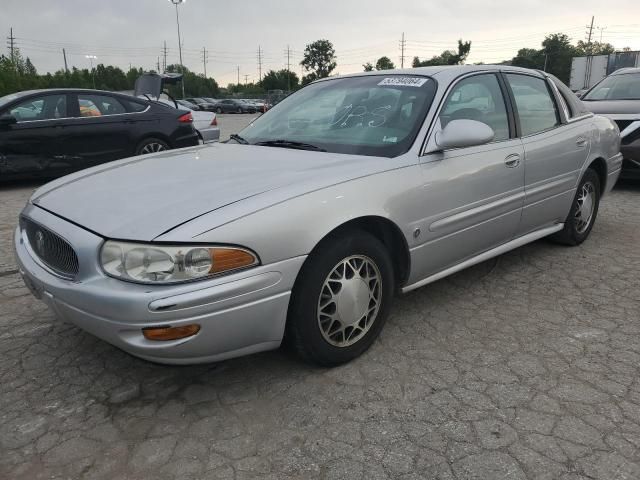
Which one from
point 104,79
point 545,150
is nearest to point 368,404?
point 545,150

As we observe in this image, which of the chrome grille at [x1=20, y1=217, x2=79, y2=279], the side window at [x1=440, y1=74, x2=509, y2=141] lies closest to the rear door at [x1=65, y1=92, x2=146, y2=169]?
the chrome grille at [x1=20, y1=217, x2=79, y2=279]

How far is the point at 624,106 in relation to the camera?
7.18m

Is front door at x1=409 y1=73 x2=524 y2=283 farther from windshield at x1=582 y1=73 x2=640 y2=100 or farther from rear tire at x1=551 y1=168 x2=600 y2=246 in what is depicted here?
windshield at x1=582 y1=73 x2=640 y2=100

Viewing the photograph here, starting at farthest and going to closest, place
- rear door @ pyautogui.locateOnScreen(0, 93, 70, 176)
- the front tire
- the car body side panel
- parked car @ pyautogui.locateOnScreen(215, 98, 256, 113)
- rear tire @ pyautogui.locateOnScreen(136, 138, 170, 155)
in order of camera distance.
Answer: parked car @ pyautogui.locateOnScreen(215, 98, 256, 113) < rear tire @ pyautogui.locateOnScreen(136, 138, 170, 155) < rear door @ pyautogui.locateOnScreen(0, 93, 70, 176) < the car body side panel < the front tire

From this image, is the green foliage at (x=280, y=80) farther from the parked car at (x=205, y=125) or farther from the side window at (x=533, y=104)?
the side window at (x=533, y=104)

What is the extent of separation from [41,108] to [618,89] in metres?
8.16

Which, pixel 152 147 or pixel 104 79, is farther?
pixel 104 79

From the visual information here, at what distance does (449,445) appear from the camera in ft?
6.99

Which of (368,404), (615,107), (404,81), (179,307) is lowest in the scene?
(368,404)

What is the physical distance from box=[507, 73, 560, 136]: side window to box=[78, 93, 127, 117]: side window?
5.87 metres

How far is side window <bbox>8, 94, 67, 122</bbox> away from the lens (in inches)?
279

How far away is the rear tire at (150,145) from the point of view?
310 inches

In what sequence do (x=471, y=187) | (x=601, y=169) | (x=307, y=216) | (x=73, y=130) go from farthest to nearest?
(x=73, y=130) < (x=601, y=169) < (x=471, y=187) < (x=307, y=216)

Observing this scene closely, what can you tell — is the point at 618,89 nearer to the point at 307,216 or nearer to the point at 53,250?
the point at 307,216
